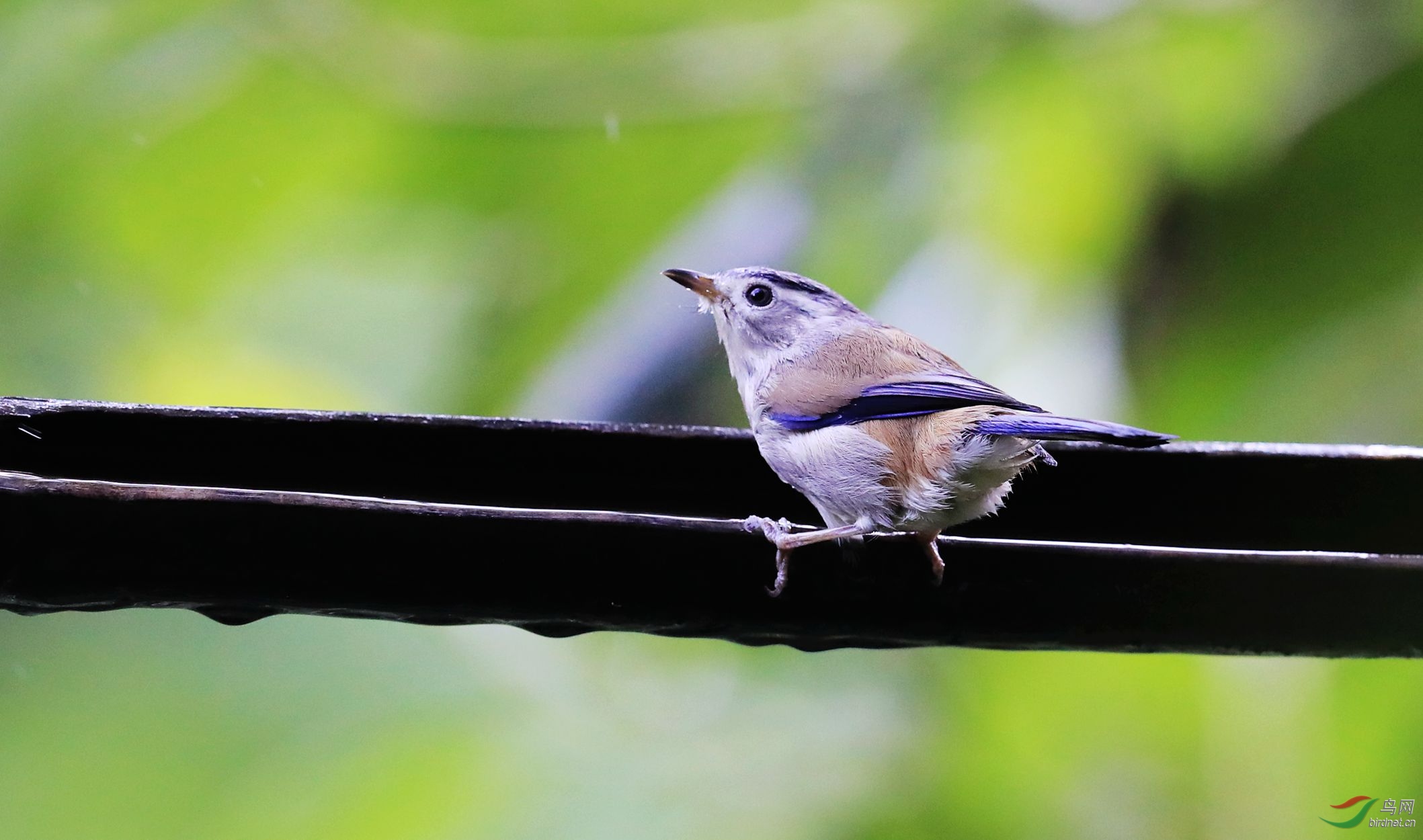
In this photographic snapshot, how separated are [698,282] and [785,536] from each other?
4.22 ft

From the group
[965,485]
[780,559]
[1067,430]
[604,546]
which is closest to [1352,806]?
[965,485]

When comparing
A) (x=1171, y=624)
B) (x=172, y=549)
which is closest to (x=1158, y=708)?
(x=1171, y=624)

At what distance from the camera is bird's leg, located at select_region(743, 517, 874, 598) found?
1330 millimetres

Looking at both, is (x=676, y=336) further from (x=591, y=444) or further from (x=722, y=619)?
(x=722, y=619)

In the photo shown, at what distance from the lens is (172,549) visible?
47.9 inches

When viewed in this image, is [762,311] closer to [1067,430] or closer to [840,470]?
[840,470]

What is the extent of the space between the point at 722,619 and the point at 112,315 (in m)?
3.87

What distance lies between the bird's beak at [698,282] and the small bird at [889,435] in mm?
314

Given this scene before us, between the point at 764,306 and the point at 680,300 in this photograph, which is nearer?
the point at 764,306

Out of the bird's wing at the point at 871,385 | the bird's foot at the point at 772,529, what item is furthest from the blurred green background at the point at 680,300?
the bird's foot at the point at 772,529

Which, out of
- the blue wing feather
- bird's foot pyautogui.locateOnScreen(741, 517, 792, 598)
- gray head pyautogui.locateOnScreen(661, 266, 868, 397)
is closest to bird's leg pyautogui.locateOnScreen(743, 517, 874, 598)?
bird's foot pyautogui.locateOnScreen(741, 517, 792, 598)

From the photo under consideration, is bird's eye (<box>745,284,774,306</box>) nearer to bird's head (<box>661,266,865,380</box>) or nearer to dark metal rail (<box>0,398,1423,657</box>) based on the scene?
bird's head (<box>661,266,865,380</box>)

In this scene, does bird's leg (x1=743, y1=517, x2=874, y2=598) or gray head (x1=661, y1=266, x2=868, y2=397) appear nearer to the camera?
bird's leg (x1=743, y1=517, x2=874, y2=598)

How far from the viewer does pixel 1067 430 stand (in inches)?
63.3
